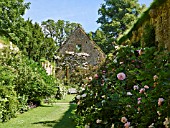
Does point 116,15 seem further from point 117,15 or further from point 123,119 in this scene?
point 123,119

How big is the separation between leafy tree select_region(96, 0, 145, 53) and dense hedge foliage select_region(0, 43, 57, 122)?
22.1 meters

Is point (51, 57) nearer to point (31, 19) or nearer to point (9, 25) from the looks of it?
point (31, 19)

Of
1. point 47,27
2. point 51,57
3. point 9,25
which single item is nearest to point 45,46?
point 51,57

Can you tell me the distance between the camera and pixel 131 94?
165 inches

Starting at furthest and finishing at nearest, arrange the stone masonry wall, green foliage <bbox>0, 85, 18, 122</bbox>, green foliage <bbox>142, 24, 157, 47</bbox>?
green foliage <bbox>142, 24, 157, 47</bbox> < green foliage <bbox>0, 85, 18, 122</bbox> < the stone masonry wall

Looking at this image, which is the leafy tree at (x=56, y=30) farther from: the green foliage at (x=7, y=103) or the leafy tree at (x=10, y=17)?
the green foliage at (x=7, y=103)

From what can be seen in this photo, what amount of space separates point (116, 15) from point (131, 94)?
33.1m

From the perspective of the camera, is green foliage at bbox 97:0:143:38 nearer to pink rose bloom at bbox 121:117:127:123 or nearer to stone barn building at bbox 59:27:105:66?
stone barn building at bbox 59:27:105:66

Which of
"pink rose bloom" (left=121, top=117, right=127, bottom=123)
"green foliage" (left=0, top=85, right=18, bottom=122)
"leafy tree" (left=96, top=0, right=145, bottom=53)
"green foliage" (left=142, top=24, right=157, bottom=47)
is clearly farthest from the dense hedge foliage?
"leafy tree" (left=96, top=0, right=145, bottom=53)

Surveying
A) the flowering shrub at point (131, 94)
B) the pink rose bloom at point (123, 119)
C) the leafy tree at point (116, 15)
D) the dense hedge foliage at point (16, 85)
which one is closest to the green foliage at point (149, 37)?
the flowering shrub at point (131, 94)

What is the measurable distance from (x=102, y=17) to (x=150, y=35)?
95.9 ft

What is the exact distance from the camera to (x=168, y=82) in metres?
2.94

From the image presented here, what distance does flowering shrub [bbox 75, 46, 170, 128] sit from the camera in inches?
121

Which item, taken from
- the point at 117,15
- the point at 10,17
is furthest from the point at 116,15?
the point at 10,17
